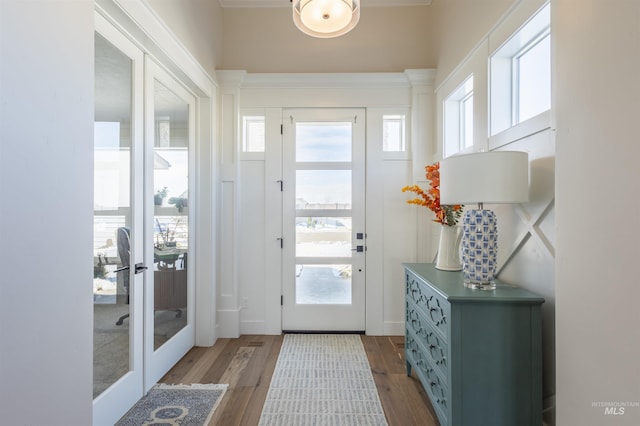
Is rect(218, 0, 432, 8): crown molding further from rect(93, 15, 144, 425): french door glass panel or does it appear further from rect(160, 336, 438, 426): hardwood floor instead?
rect(160, 336, 438, 426): hardwood floor

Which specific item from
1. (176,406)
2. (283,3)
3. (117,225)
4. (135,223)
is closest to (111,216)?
(117,225)

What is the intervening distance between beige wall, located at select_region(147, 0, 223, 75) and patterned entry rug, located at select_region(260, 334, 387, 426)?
8.83 ft

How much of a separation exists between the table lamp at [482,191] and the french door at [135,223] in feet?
6.41

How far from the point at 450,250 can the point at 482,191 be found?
761mm

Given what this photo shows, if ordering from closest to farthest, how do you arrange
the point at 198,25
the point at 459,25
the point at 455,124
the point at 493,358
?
the point at 493,358 → the point at 459,25 → the point at 198,25 → the point at 455,124

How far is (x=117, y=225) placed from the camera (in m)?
1.83

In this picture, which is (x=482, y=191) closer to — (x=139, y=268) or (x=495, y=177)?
(x=495, y=177)

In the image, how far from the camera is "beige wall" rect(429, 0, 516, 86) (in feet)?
6.63

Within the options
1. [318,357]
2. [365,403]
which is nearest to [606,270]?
[365,403]

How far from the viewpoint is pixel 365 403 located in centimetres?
202

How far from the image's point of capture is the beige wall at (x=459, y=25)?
6.63 ft

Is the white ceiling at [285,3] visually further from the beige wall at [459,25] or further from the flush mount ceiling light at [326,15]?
the flush mount ceiling light at [326,15]

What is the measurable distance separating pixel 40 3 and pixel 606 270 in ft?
6.39

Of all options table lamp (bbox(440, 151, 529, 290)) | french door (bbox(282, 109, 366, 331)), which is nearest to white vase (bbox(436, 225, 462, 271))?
table lamp (bbox(440, 151, 529, 290))
